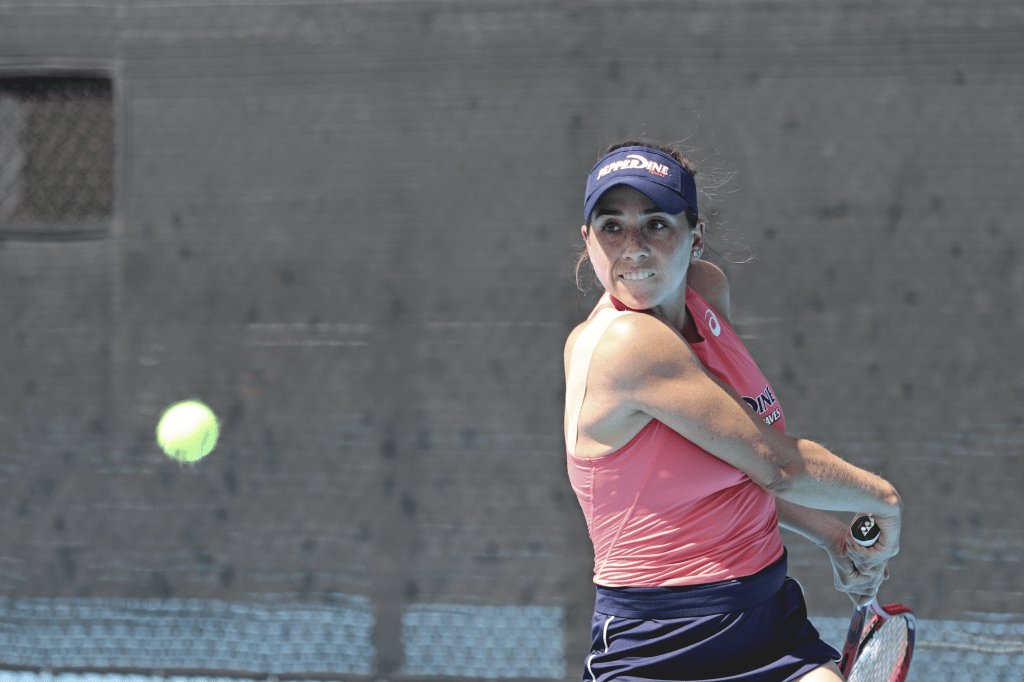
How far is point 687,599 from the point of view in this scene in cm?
162

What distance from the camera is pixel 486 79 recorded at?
13.2 ft

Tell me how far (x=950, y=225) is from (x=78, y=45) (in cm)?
462

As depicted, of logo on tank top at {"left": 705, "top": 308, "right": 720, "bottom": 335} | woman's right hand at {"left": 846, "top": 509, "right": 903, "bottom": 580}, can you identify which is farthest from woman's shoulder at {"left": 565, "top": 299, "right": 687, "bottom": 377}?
woman's right hand at {"left": 846, "top": 509, "right": 903, "bottom": 580}

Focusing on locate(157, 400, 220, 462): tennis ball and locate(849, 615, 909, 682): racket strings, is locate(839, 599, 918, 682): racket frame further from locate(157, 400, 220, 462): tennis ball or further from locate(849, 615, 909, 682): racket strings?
locate(157, 400, 220, 462): tennis ball

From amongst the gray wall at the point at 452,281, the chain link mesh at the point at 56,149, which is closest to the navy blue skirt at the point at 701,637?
the gray wall at the point at 452,281

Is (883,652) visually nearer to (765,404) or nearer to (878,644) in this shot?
(878,644)

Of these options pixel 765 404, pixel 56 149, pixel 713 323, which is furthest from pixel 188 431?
pixel 765 404

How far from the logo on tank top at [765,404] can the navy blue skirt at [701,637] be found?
0.34m

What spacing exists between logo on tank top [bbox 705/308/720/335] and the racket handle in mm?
567

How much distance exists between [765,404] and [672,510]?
1.28 feet

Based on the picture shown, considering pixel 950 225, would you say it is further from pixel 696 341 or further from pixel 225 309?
pixel 225 309

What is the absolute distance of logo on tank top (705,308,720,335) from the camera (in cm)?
187

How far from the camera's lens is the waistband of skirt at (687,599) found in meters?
1.62

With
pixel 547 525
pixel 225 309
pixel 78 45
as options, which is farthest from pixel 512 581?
pixel 78 45
